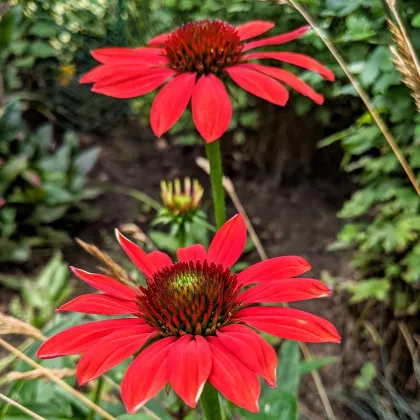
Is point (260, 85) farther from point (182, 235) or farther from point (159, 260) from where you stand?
point (182, 235)

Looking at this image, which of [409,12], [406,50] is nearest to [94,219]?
[409,12]


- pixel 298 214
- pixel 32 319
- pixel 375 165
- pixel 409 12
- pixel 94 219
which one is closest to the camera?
pixel 409 12

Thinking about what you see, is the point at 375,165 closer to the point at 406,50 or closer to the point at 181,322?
the point at 406,50

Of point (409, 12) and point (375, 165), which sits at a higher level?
point (409, 12)

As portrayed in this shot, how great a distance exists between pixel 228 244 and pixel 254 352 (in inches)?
8.3

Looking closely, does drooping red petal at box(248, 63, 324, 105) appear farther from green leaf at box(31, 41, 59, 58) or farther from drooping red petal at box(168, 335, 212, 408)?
green leaf at box(31, 41, 59, 58)

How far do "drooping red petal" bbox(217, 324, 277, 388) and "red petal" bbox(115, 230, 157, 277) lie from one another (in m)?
0.18

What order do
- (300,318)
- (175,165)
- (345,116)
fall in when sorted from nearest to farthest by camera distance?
(300,318), (345,116), (175,165)

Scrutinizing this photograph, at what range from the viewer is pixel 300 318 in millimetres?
575

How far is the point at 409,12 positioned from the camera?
3.81 feet

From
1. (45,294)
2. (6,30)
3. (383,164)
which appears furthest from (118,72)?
(6,30)

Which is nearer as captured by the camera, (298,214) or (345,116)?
(345,116)

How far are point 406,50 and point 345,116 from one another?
5.56 feet

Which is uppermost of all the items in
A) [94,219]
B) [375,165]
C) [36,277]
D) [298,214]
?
[375,165]
